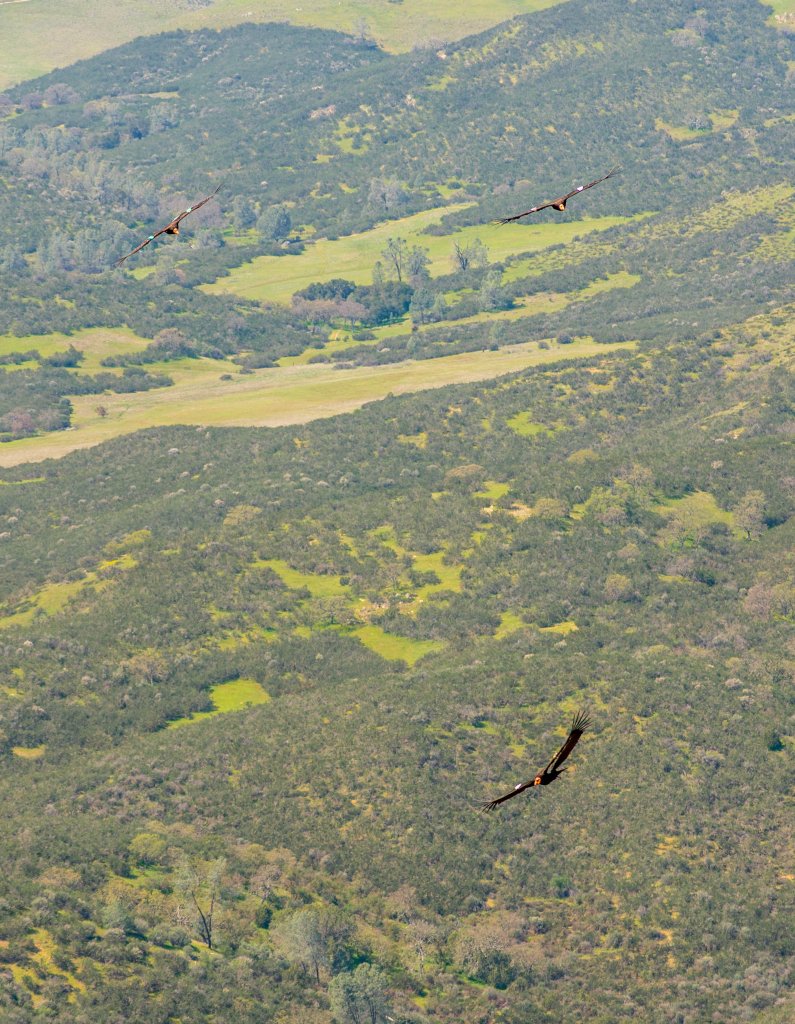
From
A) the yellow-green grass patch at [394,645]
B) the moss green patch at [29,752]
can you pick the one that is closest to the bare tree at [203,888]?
the moss green patch at [29,752]

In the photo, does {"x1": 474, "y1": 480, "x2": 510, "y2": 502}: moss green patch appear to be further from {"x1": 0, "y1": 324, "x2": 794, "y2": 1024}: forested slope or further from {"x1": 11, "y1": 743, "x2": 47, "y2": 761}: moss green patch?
{"x1": 11, "y1": 743, "x2": 47, "y2": 761}: moss green patch

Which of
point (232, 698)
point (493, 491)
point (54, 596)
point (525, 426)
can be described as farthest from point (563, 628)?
point (525, 426)

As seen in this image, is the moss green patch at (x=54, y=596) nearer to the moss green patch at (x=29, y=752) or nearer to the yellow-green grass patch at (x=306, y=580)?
the yellow-green grass patch at (x=306, y=580)

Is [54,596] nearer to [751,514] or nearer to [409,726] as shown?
[409,726]

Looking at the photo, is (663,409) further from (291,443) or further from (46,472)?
(46,472)

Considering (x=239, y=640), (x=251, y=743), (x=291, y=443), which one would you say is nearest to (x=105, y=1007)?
(x=251, y=743)

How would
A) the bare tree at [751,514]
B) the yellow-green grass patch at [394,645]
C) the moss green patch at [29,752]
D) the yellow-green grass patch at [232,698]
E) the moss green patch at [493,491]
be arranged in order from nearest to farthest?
1. the moss green patch at [29,752]
2. the yellow-green grass patch at [232,698]
3. the yellow-green grass patch at [394,645]
4. the bare tree at [751,514]
5. the moss green patch at [493,491]
